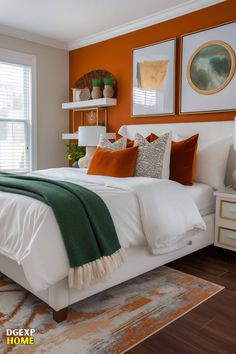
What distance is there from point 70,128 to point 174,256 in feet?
10.9

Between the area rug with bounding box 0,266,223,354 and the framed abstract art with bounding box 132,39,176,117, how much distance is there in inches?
86.7

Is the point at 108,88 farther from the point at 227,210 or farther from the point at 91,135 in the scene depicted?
the point at 227,210

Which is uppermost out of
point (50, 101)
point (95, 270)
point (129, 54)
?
point (129, 54)

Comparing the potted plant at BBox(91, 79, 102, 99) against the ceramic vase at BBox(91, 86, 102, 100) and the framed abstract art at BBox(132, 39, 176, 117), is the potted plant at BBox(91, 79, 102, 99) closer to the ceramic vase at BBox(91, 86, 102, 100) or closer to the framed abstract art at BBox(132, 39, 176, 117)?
the ceramic vase at BBox(91, 86, 102, 100)

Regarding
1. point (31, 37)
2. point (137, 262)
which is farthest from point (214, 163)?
point (31, 37)

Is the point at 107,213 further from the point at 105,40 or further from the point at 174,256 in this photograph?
the point at 105,40

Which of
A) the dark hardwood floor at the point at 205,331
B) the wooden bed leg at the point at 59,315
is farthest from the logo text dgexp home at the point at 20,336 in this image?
the dark hardwood floor at the point at 205,331

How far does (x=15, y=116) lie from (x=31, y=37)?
3.86 feet

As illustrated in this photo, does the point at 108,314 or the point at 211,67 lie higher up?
the point at 211,67

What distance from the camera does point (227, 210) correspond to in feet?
9.43

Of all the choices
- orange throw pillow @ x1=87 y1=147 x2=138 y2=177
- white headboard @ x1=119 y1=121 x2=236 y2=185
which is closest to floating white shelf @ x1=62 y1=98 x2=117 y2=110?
white headboard @ x1=119 y1=121 x2=236 y2=185

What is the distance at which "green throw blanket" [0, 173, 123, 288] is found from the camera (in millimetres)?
1839

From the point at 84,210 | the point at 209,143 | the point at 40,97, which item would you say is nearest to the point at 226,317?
the point at 84,210

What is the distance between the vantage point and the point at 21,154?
486cm
